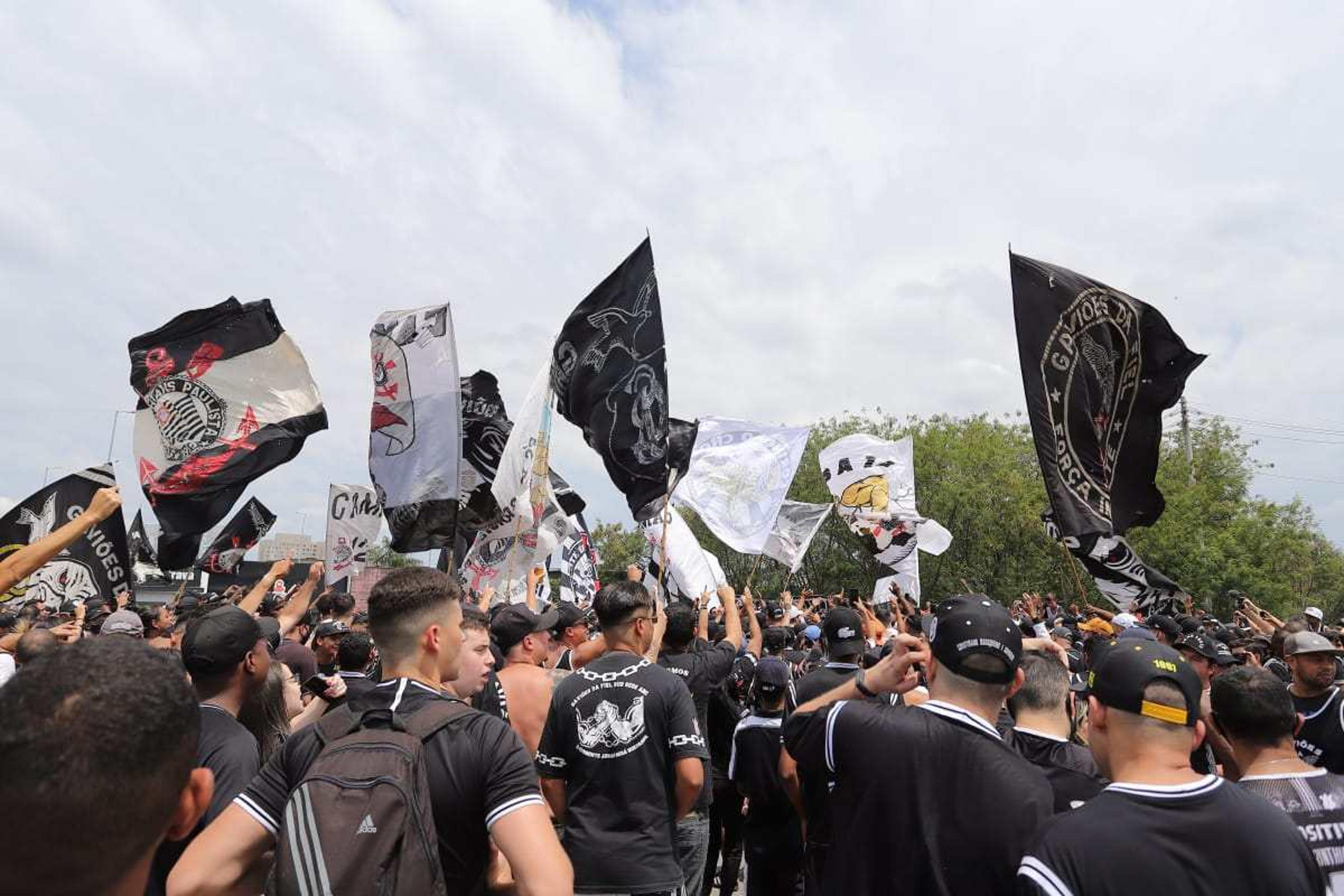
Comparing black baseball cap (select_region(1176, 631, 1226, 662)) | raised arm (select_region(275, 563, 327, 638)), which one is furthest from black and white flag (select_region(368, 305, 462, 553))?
black baseball cap (select_region(1176, 631, 1226, 662))

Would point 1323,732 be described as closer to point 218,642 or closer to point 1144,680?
point 1144,680

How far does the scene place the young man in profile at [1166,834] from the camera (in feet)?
8.10

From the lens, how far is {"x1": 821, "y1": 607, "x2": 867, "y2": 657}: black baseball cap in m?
5.62

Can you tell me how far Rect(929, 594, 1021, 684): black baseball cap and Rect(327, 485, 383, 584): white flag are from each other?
1272 cm

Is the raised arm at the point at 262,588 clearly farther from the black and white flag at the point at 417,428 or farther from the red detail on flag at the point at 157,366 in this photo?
the red detail on flag at the point at 157,366

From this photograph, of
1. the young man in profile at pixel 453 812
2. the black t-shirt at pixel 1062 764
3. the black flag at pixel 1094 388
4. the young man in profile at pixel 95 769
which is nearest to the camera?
the young man in profile at pixel 95 769

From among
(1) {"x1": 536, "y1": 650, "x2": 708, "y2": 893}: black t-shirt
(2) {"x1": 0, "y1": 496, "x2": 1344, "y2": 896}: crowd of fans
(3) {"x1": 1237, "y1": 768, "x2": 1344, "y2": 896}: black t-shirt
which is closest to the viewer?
(2) {"x1": 0, "y1": 496, "x2": 1344, "y2": 896}: crowd of fans

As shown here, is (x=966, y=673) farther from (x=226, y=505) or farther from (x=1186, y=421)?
(x=1186, y=421)

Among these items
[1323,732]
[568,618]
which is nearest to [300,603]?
[568,618]

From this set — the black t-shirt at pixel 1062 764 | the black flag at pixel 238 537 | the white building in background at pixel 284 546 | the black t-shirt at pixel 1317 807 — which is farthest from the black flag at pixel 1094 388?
the white building in background at pixel 284 546

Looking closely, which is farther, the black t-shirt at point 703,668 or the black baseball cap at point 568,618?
the black baseball cap at point 568,618

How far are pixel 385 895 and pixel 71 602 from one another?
33.5 feet

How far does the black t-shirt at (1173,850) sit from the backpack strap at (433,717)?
1674mm

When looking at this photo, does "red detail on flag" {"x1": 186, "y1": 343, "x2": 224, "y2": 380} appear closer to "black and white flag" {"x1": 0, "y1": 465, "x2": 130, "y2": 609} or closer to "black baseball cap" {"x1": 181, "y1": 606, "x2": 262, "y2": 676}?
"black and white flag" {"x1": 0, "y1": 465, "x2": 130, "y2": 609}
